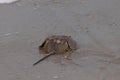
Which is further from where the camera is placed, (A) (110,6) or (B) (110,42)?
(A) (110,6)

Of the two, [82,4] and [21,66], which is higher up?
[82,4]

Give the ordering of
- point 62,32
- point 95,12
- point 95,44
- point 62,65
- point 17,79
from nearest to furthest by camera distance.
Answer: point 17,79, point 62,65, point 95,44, point 62,32, point 95,12

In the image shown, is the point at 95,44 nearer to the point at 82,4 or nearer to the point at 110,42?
the point at 110,42

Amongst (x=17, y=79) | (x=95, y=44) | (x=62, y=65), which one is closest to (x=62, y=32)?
(x=95, y=44)

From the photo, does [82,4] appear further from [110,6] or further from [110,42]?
[110,42]

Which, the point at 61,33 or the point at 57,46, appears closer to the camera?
the point at 57,46

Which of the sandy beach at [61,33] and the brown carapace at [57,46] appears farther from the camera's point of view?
the brown carapace at [57,46]

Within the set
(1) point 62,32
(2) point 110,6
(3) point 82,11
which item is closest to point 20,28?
(1) point 62,32

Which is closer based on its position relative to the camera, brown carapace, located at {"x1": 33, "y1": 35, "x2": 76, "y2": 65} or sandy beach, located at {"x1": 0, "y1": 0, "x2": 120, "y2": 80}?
sandy beach, located at {"x1": 0, "y1": 0, "x2": 120, "y2": 80}

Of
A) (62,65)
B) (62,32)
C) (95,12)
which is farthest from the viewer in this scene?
(95,12)
